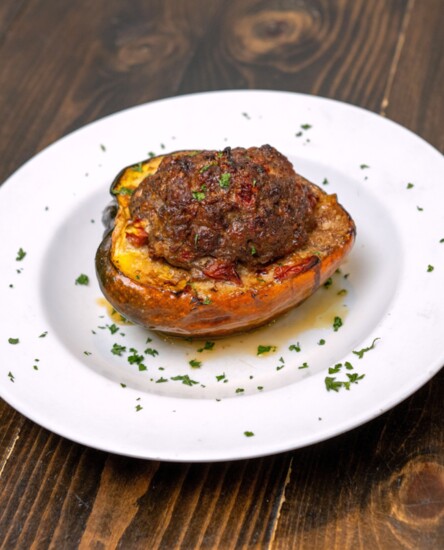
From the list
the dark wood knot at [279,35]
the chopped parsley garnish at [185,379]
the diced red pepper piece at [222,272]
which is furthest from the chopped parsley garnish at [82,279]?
the dark wood knot at [279,35]

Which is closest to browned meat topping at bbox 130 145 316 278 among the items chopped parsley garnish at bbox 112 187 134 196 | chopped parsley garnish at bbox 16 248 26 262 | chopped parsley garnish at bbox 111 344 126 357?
chopped parsley garnish at bbox 112 187 134 196

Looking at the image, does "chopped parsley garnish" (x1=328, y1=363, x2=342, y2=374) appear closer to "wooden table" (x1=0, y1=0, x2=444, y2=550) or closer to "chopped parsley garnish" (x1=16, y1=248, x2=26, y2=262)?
"wooden table" (x1=0, y1=0, x2=444, y2=550)

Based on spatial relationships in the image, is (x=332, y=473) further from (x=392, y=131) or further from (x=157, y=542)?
(x=392, y=131)

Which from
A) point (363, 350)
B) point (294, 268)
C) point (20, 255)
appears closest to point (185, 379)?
point (294, 268)

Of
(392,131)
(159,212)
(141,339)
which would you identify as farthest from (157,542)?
(392,131)

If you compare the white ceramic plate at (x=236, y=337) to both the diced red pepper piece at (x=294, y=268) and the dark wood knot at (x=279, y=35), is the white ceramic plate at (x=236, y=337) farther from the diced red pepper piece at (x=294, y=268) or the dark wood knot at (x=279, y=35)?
the dark wood knot at (x=279, y=35)

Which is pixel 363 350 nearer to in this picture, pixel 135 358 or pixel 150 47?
pixel 135 358
